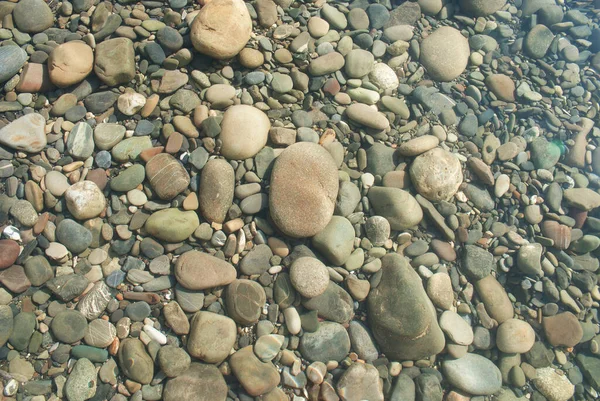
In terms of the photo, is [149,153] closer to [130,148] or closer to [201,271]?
[130,148]

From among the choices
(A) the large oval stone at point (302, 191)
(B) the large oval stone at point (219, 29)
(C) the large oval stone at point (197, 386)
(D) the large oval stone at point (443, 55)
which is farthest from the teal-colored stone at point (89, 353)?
(D) the large oval stone at point (443, 55)

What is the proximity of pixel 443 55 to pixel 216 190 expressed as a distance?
2.08 metres

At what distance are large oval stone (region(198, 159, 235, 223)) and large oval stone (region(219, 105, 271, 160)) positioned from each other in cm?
14

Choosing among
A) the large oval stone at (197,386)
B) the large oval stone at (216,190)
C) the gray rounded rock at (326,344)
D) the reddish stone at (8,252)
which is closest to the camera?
the large oval stone at (197,386)

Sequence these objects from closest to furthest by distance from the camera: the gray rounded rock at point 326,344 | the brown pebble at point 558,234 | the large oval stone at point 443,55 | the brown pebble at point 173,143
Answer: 1. the gray rounded rock at point 326,344
2. the brown pebble at point 173,143
3. the brown pebble at point 558,234
4. the large oval stone at point 443,55

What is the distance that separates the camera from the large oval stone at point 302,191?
2.76 m

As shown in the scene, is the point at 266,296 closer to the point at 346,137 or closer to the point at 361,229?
the point at 361,229

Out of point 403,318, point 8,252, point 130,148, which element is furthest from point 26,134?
point 403,318

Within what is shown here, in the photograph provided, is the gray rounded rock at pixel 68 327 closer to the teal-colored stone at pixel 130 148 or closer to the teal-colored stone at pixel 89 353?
the teal-colored stone at pixel 89 353

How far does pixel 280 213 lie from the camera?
2.76 m

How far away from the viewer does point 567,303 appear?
309cm

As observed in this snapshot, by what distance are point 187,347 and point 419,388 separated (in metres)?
1.40

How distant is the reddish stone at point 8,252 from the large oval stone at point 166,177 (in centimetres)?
84

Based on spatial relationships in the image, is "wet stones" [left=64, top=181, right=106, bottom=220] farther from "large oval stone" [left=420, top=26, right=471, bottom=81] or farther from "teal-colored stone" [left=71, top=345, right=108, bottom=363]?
"large oval stone" [left=420, top=26, right=471, bottom=81]
